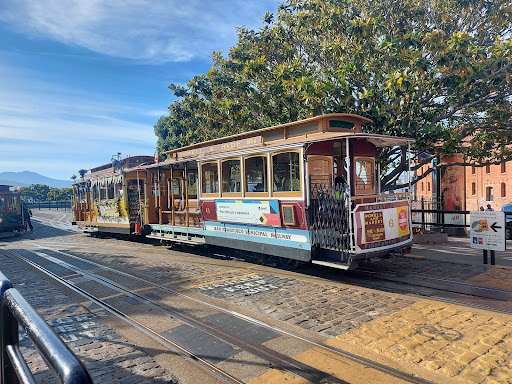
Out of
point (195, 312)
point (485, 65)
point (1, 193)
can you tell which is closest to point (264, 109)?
point (485, 65)

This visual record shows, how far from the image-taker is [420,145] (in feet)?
38.7

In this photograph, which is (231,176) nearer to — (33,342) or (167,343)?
(167,343)

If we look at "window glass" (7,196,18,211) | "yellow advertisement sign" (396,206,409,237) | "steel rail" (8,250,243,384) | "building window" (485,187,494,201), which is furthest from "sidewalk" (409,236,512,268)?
"window glass" (7,196,18,211)

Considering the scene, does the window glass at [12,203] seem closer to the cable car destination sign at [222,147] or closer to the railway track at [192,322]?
the railway track at [192,322]

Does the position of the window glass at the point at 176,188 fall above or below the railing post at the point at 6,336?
above

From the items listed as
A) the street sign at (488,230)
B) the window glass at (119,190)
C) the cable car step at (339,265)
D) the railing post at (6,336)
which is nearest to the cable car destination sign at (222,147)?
the cable car step at (339,265)

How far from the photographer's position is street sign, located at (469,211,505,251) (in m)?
8.94

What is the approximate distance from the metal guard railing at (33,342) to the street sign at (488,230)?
398 inches

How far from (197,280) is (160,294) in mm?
1272

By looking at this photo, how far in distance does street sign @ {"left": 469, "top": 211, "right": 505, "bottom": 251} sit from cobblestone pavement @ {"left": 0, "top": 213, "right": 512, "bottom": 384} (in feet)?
1.92

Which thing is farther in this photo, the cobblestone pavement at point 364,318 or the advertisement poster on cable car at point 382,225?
the advertisement poster on cable car at point 382,225

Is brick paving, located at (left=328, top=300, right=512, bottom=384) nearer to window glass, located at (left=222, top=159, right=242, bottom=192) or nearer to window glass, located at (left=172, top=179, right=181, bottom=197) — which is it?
window glass, located at (left=222, top=159, right=242, bottom=192)

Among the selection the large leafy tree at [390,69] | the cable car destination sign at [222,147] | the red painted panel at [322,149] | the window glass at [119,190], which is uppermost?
the large leafy tree at [390,69]

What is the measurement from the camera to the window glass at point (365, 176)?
31.3 ft
